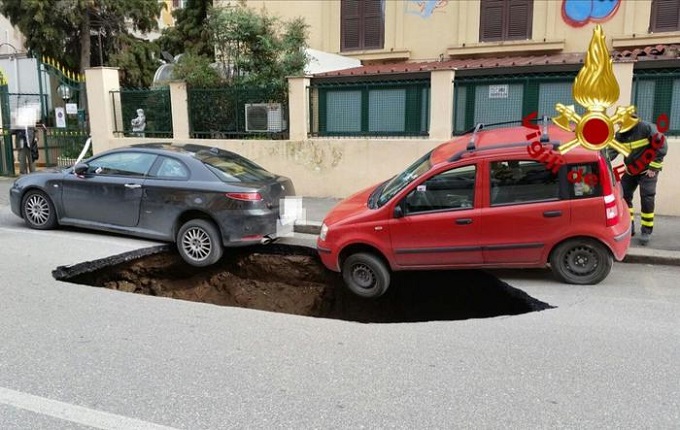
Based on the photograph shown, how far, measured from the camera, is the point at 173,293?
24.0 ft

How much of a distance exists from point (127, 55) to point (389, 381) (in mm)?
23483

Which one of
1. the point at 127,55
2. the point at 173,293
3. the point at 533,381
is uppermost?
the point at 127,55

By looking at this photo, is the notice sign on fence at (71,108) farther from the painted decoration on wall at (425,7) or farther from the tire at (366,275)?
the tire at (366,275)

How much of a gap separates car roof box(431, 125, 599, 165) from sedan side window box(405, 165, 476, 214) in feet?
0.61

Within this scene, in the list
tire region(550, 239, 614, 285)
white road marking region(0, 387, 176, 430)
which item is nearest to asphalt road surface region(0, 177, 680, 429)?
white road marking region(0, 387, 176, 430)

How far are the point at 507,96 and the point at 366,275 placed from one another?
5.84 meters

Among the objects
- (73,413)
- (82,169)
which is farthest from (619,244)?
(82,169)

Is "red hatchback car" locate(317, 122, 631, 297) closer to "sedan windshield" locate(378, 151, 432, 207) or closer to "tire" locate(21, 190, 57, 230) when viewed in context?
"sedan windshield" locate(378, 151, 432, 207)

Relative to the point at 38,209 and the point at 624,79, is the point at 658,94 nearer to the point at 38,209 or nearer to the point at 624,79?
the point at 624,79

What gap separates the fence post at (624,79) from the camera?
31.3 ft

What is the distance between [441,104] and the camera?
10672mm

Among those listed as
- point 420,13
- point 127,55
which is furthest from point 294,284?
point 127,55

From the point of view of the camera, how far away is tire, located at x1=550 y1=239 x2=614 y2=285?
5.98 metres

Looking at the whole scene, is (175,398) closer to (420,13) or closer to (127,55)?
(420,13)
